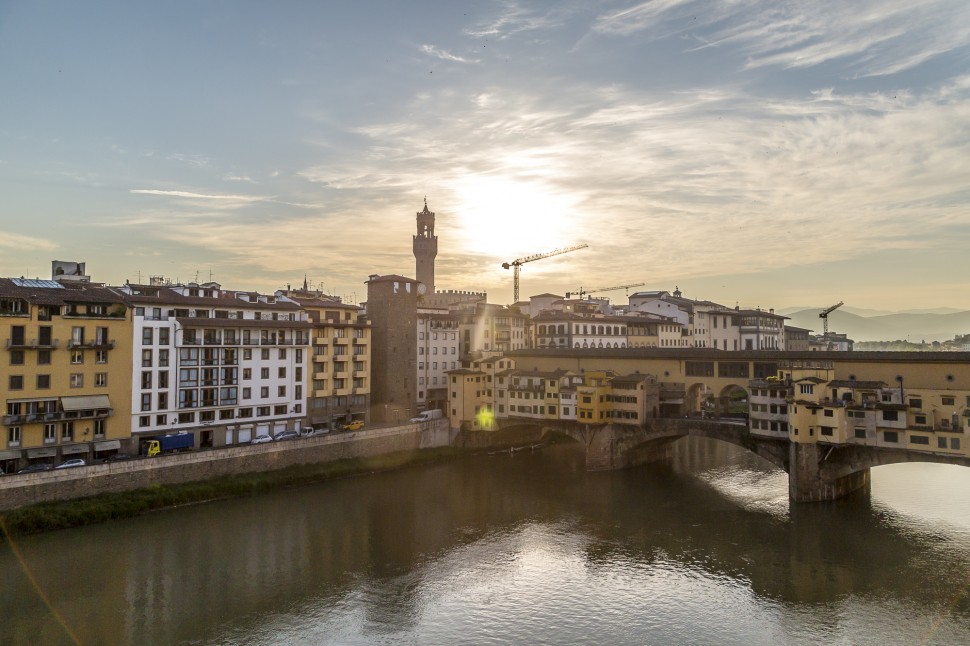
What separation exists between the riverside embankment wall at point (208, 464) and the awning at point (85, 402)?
4651 mm

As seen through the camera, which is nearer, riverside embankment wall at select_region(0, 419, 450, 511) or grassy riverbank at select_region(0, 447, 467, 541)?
grassy riverbank at select_region(0, 447, 467, 541)

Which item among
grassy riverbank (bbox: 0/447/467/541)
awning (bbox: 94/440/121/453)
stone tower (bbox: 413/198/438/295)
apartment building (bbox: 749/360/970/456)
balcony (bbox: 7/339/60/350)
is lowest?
grassy riverbank (bbox: 0/447/467/541)

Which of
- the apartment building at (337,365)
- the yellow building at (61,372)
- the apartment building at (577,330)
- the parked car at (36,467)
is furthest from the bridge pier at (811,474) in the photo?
the parked car at (36,467)

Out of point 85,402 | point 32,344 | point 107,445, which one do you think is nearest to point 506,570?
point 107,445

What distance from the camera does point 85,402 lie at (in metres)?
41.5

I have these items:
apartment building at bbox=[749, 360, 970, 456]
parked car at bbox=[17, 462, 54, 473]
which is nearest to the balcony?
parked car at bbox=[17, 462, 54, 473]

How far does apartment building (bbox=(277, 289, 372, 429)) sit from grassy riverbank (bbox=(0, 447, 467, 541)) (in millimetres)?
6865

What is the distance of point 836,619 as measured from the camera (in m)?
26.5

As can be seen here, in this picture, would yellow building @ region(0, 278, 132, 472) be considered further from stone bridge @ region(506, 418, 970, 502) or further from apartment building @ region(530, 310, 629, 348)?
apartment building @ region(530, 310, 629, 348)

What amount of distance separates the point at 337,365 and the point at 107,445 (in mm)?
19696

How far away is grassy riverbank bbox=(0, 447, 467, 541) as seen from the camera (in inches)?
1389

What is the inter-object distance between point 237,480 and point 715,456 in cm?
4295

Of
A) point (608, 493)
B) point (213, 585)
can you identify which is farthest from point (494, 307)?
point (213, 585)

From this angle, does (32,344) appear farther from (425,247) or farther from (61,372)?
(425,247)
